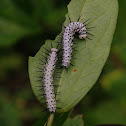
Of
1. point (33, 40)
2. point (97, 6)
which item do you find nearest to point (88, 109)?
point (33, 40)

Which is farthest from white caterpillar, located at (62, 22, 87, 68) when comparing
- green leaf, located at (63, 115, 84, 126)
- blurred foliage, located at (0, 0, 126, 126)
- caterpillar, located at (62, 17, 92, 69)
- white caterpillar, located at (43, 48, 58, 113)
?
blurred foliage, located at (0, 0, 126, 126)

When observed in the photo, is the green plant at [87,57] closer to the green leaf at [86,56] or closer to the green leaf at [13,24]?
the green leaf at [86,56]

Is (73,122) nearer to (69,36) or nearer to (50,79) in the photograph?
(50,79)

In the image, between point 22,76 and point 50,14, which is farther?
point 22,76

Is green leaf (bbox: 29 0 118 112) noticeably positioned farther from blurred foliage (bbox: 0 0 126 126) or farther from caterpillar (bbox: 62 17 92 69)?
blurred foliage (bbox: 0 0 126 126)

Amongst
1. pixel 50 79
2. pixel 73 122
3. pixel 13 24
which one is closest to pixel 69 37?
pixel 50 79

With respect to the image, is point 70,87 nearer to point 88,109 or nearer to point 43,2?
point 88,109
